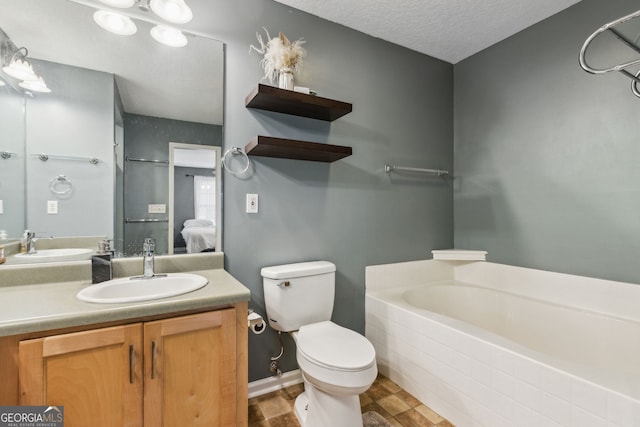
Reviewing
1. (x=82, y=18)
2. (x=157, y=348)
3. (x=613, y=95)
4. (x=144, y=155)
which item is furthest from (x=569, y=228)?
(x=82, y=18)

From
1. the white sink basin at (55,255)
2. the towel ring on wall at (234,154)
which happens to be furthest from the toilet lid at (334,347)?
the white sink basin at (55,255)

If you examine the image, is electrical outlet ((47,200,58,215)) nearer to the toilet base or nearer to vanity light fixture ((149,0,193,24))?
vanity light fixture ((149,0,193,24))

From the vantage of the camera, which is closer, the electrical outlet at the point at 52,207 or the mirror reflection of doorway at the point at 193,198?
the electrical outlet at the point at 52,207

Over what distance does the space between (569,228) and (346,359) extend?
178cm

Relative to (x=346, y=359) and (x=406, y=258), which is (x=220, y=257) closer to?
(x=346, y=359)

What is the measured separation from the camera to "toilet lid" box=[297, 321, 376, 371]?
1.34 m

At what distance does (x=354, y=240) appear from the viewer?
2.23m

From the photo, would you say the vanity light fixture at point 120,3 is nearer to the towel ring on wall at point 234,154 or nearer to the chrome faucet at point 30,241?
the towel ring on wall at point 234,154

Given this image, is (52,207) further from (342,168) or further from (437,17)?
(437,17)

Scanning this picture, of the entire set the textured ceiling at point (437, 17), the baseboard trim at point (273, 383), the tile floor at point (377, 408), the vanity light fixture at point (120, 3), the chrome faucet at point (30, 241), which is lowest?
the tile floor at point (377, 408)

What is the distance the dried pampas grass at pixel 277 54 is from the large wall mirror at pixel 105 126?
25cm

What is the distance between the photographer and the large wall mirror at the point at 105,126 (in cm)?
136

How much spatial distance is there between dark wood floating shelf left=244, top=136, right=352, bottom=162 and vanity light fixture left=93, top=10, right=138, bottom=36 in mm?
820

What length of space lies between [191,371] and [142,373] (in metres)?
0.17
